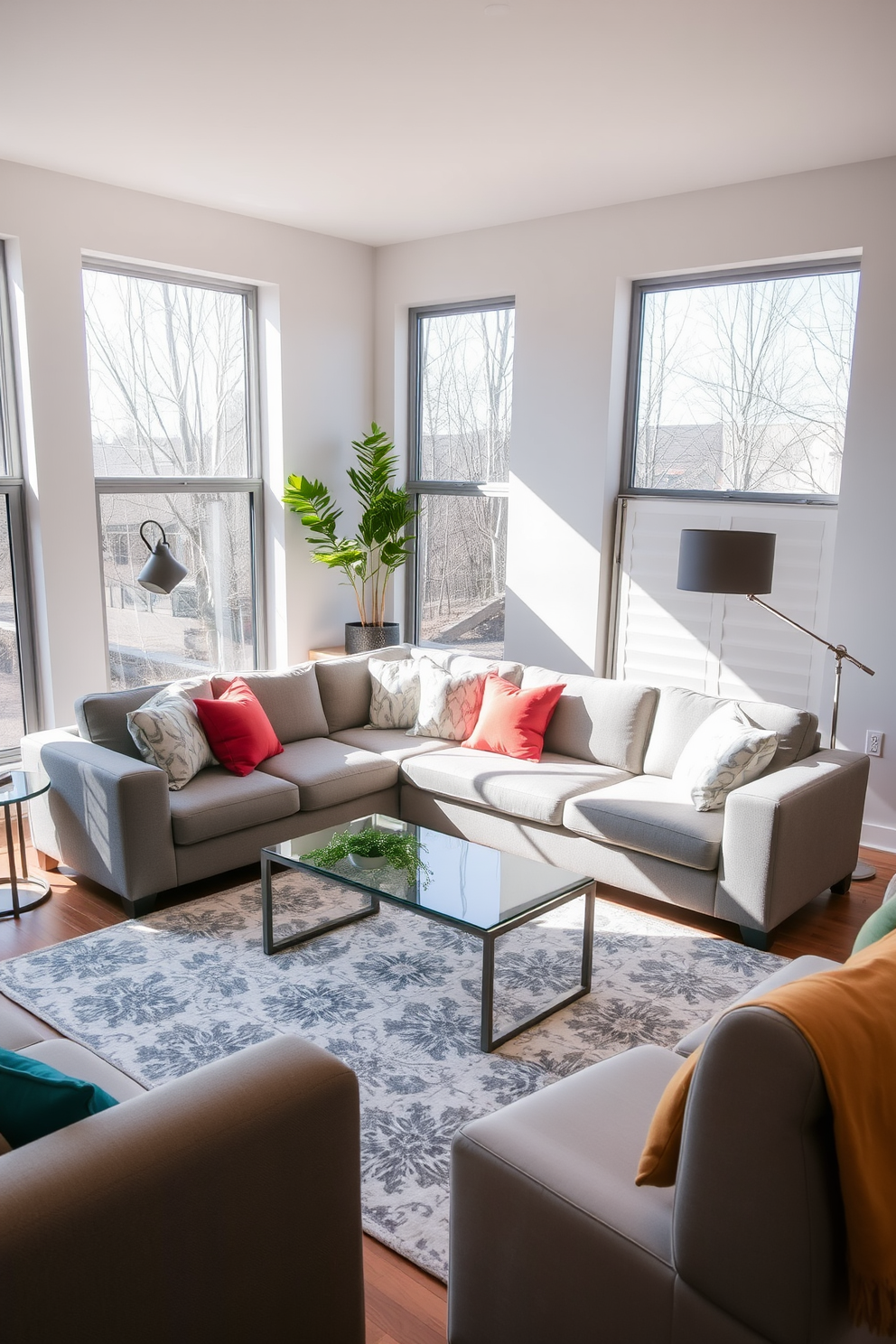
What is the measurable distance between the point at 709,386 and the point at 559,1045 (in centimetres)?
347

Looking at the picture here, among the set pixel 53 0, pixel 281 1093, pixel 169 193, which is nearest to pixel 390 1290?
pixel 281 1093

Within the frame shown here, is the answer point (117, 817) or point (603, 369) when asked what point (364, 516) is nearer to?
point (603, 369)

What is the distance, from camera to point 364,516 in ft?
19.4

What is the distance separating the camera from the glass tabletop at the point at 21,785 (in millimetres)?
3718

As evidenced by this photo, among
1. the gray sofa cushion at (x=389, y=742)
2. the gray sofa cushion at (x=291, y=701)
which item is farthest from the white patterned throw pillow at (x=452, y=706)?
the gray sofa cushion at (x=291, y=701)

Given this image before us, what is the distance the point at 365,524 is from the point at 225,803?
7.86ft

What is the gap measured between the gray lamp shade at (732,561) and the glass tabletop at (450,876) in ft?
4.49

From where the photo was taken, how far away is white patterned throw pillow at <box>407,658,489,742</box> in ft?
16.0

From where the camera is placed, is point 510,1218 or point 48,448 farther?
point 48,448

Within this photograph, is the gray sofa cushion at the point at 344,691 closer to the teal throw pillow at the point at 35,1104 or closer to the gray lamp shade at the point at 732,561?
the gray lamp shade at the point at 732,561

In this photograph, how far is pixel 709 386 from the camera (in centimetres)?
514

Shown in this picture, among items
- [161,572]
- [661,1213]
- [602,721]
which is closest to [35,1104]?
[661,1213]

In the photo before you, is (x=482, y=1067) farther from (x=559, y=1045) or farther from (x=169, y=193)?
(x=169, y=193)

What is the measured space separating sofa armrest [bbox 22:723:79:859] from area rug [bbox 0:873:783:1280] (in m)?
0.62
